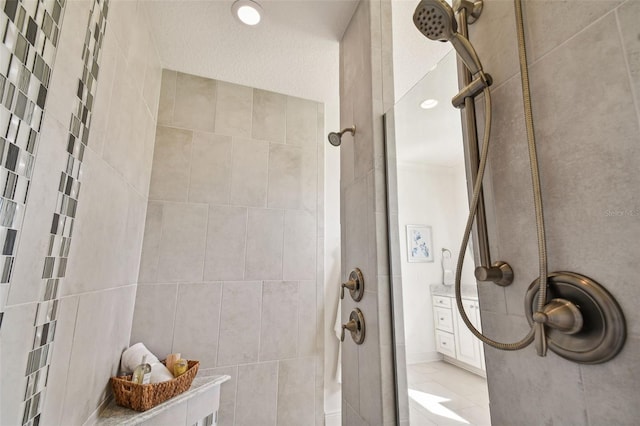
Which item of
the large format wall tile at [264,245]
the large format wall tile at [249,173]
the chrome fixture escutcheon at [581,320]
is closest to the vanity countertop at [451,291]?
the chrome fixture escutcheon at [581,320]

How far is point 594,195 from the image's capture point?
46cm

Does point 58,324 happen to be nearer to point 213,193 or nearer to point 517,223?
point 213,193

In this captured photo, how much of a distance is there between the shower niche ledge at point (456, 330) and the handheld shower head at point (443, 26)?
546 mm

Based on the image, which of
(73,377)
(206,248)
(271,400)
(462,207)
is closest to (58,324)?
(73,377)

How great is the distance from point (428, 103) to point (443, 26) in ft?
1.01

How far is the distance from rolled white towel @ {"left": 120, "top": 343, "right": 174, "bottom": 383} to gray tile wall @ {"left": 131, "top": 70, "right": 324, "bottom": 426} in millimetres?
153

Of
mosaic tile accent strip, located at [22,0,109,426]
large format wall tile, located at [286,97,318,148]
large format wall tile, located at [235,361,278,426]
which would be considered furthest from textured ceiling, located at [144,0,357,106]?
large format wall tile, located at [235,361,278,426]

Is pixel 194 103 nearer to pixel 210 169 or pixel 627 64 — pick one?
pixel 210 169

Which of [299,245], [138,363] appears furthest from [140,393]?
[299,245]

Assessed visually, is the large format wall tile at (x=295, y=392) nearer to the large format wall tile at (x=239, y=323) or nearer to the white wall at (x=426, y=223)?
the large format wall tile at (x=239, y=323)

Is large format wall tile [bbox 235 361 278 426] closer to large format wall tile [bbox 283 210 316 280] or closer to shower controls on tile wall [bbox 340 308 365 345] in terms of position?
large format wall tile [bbox 283 210 316 280]

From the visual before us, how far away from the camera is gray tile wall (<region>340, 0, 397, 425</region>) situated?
1000mm

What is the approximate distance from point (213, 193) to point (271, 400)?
50.1 inches

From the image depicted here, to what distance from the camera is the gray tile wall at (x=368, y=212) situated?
1000 mm
